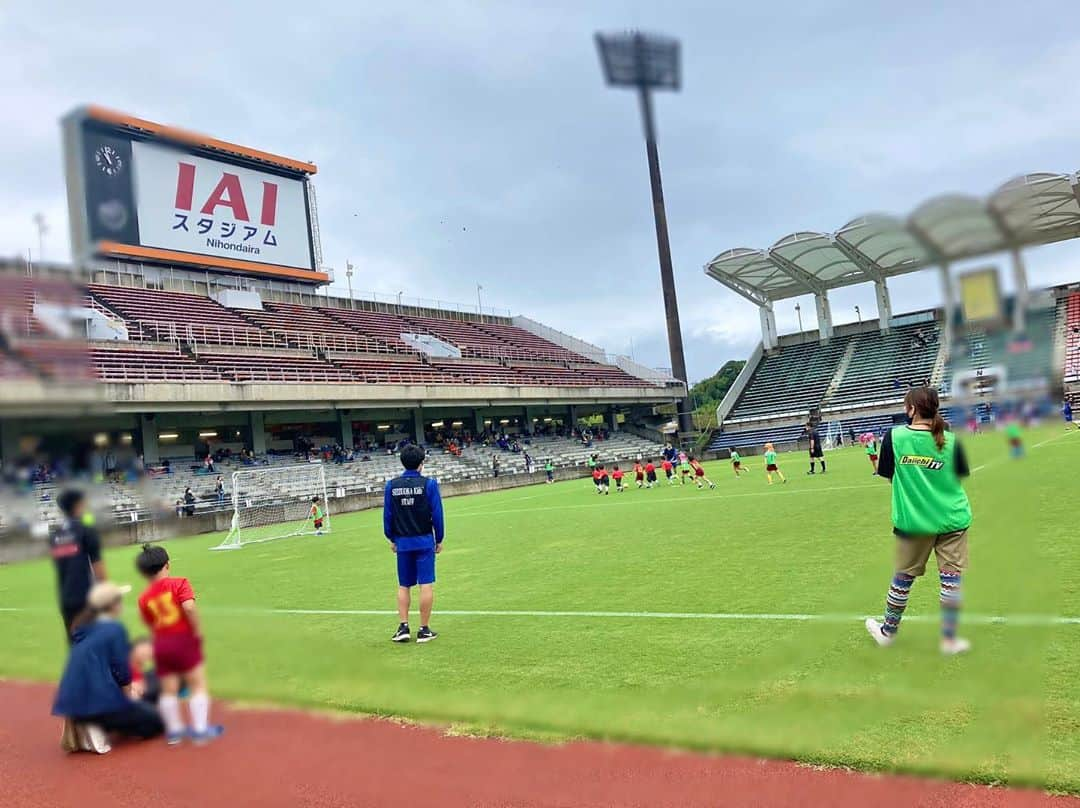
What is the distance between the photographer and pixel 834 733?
4.38 metres

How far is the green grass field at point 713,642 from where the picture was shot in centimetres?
126

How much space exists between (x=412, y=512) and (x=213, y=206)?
16.0ft

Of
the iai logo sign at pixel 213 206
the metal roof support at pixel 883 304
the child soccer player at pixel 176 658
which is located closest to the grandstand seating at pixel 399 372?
the iai logo sign at pixel 213 206

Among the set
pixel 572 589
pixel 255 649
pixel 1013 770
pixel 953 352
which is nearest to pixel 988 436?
pixel 953 352

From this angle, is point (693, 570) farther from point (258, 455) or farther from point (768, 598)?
point (258, 455)

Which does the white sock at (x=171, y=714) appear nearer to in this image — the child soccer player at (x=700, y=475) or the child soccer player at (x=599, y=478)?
the child soccer player at (x=700, y=475)

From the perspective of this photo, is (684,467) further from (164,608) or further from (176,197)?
(164,608)

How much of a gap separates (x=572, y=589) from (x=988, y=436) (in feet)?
29.0

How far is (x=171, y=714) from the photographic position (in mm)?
940

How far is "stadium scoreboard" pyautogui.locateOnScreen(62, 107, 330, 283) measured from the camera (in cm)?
116

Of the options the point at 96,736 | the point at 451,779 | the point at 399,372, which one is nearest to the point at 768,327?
the point at 96,736

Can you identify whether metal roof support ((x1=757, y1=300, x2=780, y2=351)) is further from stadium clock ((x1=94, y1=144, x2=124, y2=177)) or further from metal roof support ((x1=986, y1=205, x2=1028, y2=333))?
stadium clock ((x1=94, y1=144, x2=124, y2=177))

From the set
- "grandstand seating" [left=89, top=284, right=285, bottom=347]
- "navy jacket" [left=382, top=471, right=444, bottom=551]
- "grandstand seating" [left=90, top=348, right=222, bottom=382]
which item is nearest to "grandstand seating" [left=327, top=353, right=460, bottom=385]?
"navy jacket" [left=382, top=471, right=444, bottom=551]

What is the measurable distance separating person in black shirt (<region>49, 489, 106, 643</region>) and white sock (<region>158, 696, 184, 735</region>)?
0.16m
